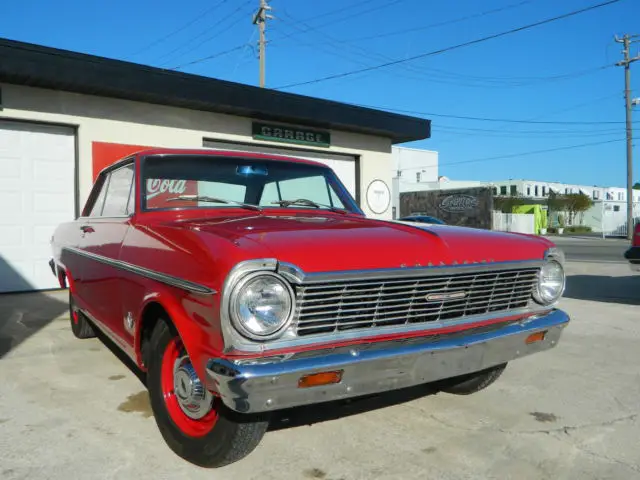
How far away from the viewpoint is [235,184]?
365 cm

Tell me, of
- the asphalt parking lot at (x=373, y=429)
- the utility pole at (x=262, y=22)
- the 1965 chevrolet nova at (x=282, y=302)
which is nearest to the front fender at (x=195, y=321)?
the 1965 chevrolet nova at (x=282, y=302)

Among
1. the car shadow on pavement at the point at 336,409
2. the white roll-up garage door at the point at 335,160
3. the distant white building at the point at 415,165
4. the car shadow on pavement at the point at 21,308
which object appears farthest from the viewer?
the distant white building at the point at 415,165

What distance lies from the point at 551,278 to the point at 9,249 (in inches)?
308

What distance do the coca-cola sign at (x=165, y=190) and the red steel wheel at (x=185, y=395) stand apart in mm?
985

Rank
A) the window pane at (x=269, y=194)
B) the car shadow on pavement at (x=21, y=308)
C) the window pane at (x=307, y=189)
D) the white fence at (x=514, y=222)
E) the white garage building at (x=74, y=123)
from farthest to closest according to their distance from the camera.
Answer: the white fence at (x=514, y=222) → the white garage building at (x=74, y=123) → the car shadow on pavement at (x=21, y=308) → the window pane at (x=307, y=189) → the window pane at (x=269, y=194)

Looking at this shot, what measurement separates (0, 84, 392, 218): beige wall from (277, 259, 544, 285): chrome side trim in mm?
6597

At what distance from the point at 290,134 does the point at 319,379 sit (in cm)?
936

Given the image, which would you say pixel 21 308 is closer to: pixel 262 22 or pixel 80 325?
pixel 80 325

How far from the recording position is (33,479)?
2.41 meters

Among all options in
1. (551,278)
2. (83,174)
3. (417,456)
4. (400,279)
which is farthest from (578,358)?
(83,174)

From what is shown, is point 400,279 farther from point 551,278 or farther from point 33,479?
point 33,479

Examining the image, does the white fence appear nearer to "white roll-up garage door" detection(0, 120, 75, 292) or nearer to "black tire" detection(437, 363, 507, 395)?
"white roll-up garage door" detection(0, 120, 75, 292)

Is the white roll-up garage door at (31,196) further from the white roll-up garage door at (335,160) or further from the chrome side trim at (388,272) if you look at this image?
the chrome side trim at (388,272)

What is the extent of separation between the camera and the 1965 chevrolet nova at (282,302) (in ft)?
6.81
